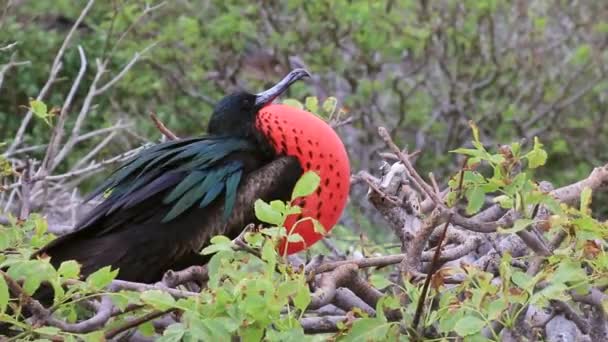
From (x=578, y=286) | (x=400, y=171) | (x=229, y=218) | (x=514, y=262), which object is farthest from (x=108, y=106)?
(x=578, y=286)

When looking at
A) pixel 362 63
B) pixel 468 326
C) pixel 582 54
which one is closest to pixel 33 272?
pixel 468 326

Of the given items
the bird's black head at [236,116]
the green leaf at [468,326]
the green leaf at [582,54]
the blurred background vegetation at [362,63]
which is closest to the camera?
the green leaf at [468,326]

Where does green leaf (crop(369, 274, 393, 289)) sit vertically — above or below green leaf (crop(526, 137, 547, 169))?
below

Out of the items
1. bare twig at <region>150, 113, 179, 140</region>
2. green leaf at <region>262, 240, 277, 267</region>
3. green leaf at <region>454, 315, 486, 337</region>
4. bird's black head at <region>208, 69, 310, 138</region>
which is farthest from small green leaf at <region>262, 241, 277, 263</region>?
bird's black head at <region>208, 69, 310, 138</region>

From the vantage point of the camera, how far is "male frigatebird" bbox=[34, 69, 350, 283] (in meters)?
2.10

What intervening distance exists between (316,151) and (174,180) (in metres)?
0.28

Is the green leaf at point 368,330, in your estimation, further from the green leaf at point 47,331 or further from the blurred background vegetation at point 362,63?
the blurred background vegetation at point 362,63

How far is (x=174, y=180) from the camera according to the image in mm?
2162

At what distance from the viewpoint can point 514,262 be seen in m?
1.69

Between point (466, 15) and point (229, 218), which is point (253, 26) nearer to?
point (466, 15)

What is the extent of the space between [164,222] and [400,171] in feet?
1.56

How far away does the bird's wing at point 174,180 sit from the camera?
83.9 inches

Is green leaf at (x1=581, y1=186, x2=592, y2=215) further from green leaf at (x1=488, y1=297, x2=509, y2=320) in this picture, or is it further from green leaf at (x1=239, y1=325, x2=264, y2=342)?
green leaf at (x1=239, y1=325, x2=264, y2=342)

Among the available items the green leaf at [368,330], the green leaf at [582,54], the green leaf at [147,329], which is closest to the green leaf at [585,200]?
the green leaf at [368,330]
